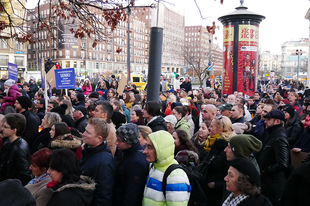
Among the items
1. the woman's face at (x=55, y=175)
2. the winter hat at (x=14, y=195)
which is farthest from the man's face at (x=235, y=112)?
the winter hat at (x=14, y=195)

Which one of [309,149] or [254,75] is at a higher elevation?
[254,75]

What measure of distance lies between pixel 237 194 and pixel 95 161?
155 centimetres

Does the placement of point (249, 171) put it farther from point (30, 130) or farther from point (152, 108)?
point (30, 130)

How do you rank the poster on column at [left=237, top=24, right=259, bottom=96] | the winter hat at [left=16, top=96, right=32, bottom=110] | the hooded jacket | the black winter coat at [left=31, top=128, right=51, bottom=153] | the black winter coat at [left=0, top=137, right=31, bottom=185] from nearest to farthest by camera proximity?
the hooded jacket → the black winter coat at [left=0, top=137, right=31, bottom=185] → the black winter coat at [left=31, top=128, right=51, bottom=153] → the winter hat at [left=16, top=96, right=32, bottom=110] → the poster on column at [left=237, top=24, right=259, bottom=96]

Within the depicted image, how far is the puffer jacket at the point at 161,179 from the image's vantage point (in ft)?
9.74

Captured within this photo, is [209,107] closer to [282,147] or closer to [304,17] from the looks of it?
[282,147]

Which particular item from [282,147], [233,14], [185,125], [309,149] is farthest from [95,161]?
[233,14]

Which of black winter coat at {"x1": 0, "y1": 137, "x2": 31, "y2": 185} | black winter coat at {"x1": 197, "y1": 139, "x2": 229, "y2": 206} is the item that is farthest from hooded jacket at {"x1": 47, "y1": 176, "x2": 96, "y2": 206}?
black winter coat at {"x1": 197, "y1": 139, "x2": 229, "y2": 206}

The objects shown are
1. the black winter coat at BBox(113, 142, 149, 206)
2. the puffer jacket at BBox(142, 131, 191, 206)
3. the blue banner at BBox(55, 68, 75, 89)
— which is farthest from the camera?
the blue banner at BBox(55, 68, 75, 89)

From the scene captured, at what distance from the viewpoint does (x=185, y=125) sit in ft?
20.2

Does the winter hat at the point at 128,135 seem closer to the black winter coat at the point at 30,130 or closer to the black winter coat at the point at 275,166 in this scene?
the black winter coat at the point at 275,166

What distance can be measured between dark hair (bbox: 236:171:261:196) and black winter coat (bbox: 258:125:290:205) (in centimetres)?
158

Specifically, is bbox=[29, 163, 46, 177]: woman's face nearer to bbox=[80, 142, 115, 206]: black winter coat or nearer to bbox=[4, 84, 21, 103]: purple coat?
bbox=[80, 142, 115, 206]: black winter coat

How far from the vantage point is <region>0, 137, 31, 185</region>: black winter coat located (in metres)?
4.10
